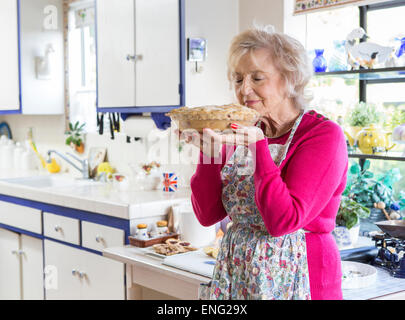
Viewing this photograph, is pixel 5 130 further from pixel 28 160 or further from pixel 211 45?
pixel 211 45

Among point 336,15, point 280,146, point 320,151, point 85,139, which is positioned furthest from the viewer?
point 85,139

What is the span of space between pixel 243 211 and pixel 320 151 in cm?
27

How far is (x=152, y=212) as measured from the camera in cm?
282

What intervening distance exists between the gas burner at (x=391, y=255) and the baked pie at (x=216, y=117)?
0.96 m

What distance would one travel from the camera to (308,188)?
54.1 inches

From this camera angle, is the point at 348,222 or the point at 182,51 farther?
the point at 182,51

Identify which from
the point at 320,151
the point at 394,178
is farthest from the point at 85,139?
the point at 320,151

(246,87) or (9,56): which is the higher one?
(9,56)

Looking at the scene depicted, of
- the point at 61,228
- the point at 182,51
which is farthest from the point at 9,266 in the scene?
the point at 182,51

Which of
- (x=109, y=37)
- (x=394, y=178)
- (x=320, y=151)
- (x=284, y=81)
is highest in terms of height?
(x=109, y=37)

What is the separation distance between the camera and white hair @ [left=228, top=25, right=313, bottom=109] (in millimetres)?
1484

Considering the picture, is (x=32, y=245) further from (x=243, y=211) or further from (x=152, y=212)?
(x=243, y=211)

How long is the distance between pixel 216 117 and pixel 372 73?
129cm

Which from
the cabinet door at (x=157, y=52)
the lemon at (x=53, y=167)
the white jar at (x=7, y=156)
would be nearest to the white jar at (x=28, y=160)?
the white jar at (x=7, y=156)
